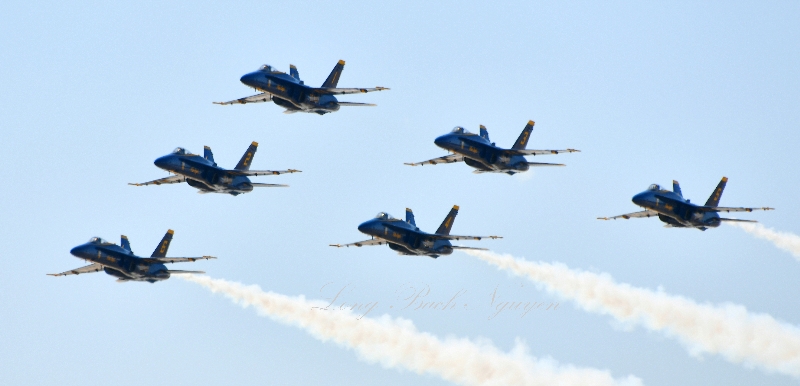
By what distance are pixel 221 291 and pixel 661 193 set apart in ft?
146

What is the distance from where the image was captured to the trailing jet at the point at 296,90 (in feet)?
351

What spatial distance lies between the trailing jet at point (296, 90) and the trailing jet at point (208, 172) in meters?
6.09

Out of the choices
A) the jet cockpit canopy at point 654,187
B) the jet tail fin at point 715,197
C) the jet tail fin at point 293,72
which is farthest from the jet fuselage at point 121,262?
the jet tail fin at point 715,197

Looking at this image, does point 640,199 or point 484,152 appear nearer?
point 640,199

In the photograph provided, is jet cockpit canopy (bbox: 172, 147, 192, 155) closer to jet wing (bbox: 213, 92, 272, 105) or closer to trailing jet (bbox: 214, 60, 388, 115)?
jet wing (bbox: 213, 92, 272, 105)

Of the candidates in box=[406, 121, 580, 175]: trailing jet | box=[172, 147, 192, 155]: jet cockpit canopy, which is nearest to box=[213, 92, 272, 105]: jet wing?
box=[172, 147, 192, 155]: jet cockpit canopy

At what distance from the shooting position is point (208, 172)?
107m

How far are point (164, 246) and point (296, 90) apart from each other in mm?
18105

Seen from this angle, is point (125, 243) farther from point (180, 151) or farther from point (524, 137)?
point (524, 137)

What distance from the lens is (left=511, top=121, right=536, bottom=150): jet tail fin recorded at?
4296 inches

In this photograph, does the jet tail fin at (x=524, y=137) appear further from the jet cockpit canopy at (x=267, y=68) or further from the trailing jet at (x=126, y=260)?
the trailing jet at (x=126, y=260)

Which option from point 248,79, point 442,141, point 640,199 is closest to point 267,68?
point 248,79

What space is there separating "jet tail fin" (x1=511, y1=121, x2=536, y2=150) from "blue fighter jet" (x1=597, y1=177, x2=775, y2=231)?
42.2ft

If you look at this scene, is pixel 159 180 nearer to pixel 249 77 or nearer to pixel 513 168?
pixel 249 77
